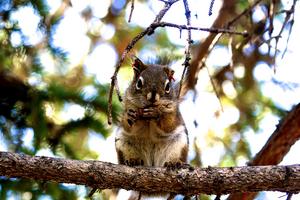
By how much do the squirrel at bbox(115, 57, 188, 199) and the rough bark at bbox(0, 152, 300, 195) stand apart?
658 millimetres

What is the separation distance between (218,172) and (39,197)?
3.70ft

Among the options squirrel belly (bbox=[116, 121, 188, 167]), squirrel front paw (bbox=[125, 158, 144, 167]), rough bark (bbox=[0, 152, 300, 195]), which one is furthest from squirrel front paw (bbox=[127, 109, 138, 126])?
rough bark (bbox=[0, 152, 300, 195])

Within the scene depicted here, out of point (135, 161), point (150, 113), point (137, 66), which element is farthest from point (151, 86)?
point (135, 161)

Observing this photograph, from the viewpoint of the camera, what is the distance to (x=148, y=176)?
280cm

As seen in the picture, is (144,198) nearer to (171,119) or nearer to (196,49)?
(171,119)

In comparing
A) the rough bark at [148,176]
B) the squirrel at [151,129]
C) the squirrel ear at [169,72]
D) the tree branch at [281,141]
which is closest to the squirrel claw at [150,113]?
the squirrel at [151,129]

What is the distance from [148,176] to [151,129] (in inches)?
31.6

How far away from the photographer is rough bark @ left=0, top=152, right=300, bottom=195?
260cm

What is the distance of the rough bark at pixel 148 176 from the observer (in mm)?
2598

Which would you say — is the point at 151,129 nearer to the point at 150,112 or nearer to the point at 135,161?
the point at 150,112

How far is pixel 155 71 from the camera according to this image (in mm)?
3826

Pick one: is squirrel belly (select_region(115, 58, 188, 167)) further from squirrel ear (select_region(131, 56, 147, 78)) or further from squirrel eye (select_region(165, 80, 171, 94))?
squirrel ear (select_region(131, 56, 147, 78))

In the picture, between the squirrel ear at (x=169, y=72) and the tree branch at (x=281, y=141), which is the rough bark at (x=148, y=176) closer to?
the tree branch at (x=281, y=141)

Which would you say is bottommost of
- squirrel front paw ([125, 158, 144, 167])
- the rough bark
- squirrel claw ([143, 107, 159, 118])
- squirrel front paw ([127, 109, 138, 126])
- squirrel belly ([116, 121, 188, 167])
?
the rough bark
